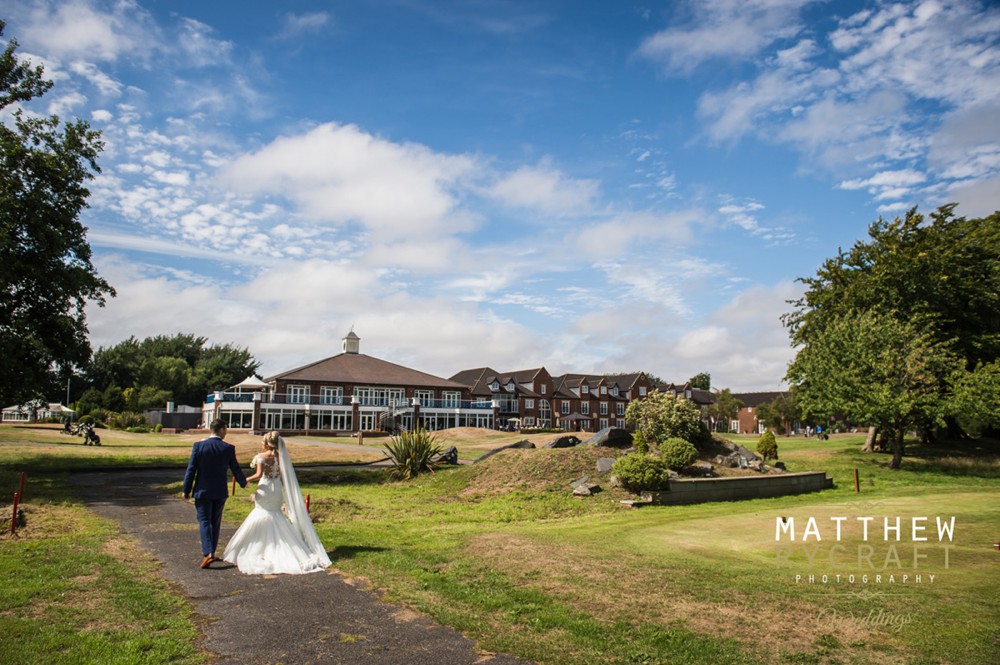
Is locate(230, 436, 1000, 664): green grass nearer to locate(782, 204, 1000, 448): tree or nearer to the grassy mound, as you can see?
the grassy mound

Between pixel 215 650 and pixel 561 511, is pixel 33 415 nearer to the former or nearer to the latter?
pixel 561 511

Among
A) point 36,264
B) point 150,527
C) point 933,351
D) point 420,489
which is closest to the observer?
point 150,527

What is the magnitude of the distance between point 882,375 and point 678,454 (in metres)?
15.8

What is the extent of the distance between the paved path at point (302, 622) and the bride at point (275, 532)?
0.27 m

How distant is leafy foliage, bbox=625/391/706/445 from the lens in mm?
23562

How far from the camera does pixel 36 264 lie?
2403cm

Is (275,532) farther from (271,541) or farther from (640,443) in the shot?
(640,443)

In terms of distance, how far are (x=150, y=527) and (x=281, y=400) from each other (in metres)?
55.3

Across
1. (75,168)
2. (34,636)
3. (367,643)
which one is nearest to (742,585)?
(367,643)

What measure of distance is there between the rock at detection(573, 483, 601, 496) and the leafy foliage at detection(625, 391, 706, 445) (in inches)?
220

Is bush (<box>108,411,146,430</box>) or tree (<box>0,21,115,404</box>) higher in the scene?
tree (<box>0,21,115,404</box>)

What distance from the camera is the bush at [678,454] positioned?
806 inches

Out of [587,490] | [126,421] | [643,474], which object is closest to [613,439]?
[587,490]

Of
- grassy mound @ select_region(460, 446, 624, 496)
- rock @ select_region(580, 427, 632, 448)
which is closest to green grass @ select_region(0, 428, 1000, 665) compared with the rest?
grassy mound @ select_region(460, 446, 624, 496)
